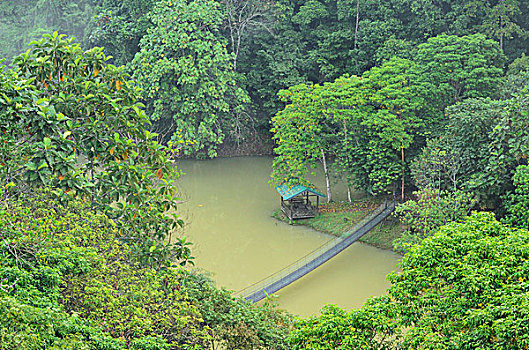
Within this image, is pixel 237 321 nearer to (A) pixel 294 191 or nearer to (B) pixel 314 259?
(B) pixel 314 259

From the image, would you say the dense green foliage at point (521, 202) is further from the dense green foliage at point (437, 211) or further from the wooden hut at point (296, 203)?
the wooden hut at point (296, 203)

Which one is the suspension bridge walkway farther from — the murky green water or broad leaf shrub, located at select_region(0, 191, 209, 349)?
broad leaf shrub, located at select_region(0, 191, 209, 349)

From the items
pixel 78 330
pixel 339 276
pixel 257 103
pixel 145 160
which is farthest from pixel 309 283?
pixel 257 103

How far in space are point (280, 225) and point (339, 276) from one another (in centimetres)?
294

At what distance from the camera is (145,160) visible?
8062mm

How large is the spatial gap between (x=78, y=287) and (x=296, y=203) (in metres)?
9.70

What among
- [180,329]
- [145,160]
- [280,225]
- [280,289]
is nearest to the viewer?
[180,329]

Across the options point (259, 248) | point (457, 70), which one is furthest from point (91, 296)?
point (457, 70)

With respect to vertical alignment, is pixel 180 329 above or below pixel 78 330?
below

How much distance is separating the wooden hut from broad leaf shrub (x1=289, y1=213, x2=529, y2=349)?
25.4ft

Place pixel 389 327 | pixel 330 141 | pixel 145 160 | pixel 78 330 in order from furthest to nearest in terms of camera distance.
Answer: pixel 330 141
pixel 145 160
pixel 389 327
pixel 78 330

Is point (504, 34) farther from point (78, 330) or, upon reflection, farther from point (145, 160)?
point (78, 330)

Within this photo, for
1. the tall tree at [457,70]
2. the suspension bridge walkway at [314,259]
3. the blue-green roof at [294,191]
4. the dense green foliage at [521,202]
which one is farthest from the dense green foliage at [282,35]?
the dense green foliage at [521,202]

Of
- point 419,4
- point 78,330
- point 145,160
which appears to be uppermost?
point 419,4
